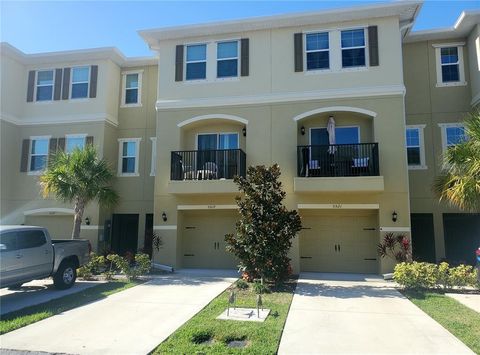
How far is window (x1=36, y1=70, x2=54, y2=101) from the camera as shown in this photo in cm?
1925

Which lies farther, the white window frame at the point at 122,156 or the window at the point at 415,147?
the white window frame at the point at 122,156

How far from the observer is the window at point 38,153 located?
18953mm

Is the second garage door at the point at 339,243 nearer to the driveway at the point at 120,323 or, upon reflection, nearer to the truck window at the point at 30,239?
the driveway at the point at 120,323

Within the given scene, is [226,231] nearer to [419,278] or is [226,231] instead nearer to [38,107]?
[419,278]

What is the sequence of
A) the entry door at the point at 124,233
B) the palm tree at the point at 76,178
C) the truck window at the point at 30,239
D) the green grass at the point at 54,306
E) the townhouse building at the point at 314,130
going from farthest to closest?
the entry door at the point at 124,233
the palm tree at the point at 76,178
the townhouse building at the point at 314,130
the truck window at the point at 30,239
the green grass at the point at 54,306

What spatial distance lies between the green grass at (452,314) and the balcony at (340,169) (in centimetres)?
423

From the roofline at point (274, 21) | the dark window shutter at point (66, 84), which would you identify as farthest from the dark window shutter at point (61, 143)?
the roofline at point (274, 21)

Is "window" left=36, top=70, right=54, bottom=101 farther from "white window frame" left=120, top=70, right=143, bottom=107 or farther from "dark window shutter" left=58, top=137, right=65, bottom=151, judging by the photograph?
"white window frame" left=120, top=70, right=143, bottom=107

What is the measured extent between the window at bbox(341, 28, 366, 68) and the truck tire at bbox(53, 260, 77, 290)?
12.2 m

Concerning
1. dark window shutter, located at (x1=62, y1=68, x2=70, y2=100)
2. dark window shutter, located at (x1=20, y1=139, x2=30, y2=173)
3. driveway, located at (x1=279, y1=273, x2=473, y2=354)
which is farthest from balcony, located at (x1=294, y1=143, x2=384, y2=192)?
dark window shutter, located at (x1=20, y1=139, x2=30, y2=173)

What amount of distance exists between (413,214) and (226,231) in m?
7.85

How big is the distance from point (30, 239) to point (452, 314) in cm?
1100

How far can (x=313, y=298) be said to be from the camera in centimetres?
1048

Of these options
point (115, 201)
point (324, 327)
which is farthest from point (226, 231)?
point (324, 327)
